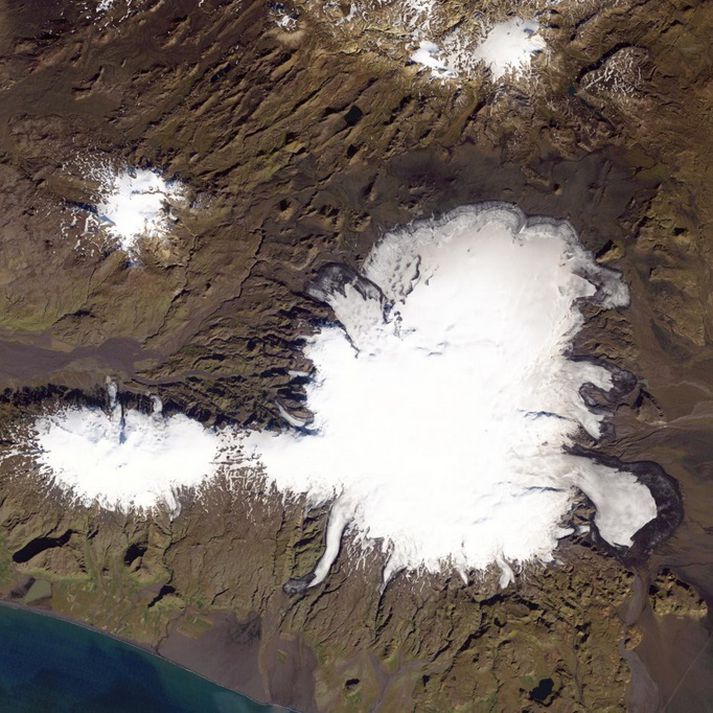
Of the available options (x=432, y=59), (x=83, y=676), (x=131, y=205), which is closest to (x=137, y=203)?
(x=131, y=205)

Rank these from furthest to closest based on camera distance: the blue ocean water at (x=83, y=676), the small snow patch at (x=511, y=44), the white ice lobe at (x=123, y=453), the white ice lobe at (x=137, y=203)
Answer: the blue ocean water at (x=83, y=676) < the white ice lobe at (x=123, y=453) < the white ice lobe at (x=137, y=203) < the small snow patch at (x=511, y=44)

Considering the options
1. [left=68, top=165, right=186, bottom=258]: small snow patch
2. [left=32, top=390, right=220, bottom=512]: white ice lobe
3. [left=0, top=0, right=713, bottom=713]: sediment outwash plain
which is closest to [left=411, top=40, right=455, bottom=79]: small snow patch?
[left=0, top=0, right=713, bottom=713]: sediment outwash plain

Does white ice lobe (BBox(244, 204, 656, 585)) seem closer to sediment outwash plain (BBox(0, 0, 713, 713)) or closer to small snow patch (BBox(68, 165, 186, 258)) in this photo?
sediment outwash plain (BBox(0, 0, 713, 713))

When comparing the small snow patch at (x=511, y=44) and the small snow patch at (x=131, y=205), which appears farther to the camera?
the small snow patch at (x=131, y=205)

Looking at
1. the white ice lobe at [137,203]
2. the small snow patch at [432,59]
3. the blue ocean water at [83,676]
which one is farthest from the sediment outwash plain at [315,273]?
the blue ocean water at [83,676]

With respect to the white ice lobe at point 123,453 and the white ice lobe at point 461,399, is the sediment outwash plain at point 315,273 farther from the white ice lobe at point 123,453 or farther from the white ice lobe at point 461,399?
the white ice lobe at point 461,399

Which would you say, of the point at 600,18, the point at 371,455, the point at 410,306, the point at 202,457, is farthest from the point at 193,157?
the point at 600,18

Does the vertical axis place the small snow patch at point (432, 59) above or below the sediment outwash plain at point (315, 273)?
above
